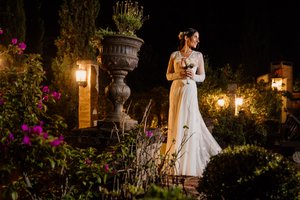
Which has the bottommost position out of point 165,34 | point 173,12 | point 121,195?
point 121,195

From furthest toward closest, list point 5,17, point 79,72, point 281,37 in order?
point 281,37, point 5,17, point 79,72

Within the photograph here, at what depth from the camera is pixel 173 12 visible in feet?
58.7

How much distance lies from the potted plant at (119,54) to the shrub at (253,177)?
4.81 feet

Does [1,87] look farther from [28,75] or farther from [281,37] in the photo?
[281,37]

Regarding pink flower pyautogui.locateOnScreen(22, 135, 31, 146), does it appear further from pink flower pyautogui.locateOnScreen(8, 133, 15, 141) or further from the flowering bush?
pink flower pyautogui.locateOnScreen(8, 133, 15, 141)

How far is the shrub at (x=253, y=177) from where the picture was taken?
2494 mm

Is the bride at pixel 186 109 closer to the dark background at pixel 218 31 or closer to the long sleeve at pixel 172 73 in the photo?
the long sleeve at pixel 172 73

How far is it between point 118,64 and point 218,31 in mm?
16115

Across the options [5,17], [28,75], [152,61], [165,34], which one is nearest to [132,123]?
[28,75]

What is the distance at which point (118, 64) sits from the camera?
3.90 metres

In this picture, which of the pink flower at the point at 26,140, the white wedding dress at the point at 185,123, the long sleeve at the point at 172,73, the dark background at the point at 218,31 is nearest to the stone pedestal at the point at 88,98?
the long sleeve at the point at 172,73

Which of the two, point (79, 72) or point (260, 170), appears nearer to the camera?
point (260, 170)

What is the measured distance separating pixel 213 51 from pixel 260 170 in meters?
16.9

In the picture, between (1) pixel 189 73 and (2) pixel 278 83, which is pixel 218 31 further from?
(1) pixel 189 73
